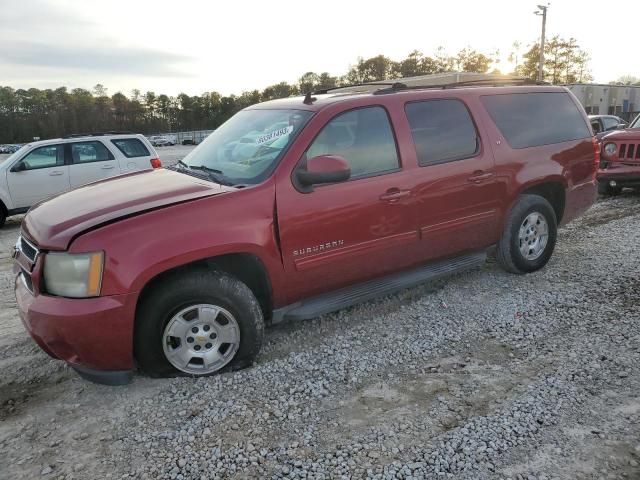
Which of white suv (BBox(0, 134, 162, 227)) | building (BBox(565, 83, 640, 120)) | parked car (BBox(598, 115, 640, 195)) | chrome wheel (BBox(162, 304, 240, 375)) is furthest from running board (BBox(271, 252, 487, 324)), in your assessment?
building (BBox(565, 83, 640, 120))

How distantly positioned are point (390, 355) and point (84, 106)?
115237 millimetres


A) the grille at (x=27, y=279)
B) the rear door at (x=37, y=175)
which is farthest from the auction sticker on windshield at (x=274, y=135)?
the rear door at (x=37, y=175)

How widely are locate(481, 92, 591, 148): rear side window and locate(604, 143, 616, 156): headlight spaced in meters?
4.25

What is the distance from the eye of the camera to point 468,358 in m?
3.52

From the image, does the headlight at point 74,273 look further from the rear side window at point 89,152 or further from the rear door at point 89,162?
the rear side window at point 89,152

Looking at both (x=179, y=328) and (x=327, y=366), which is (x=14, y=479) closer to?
(x=179, y=328)

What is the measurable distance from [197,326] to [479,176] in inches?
110

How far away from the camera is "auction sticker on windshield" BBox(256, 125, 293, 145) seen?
3.71 meters

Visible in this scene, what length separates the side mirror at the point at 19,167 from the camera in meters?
9.74

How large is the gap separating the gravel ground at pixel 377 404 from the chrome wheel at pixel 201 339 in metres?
0.13

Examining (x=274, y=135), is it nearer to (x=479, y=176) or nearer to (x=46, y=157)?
(x=479, y=176)

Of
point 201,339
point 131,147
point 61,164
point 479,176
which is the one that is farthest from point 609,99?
point 201,339

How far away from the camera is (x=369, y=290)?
3986 mm

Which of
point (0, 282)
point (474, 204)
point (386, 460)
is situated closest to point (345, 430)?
point (386, 460)
